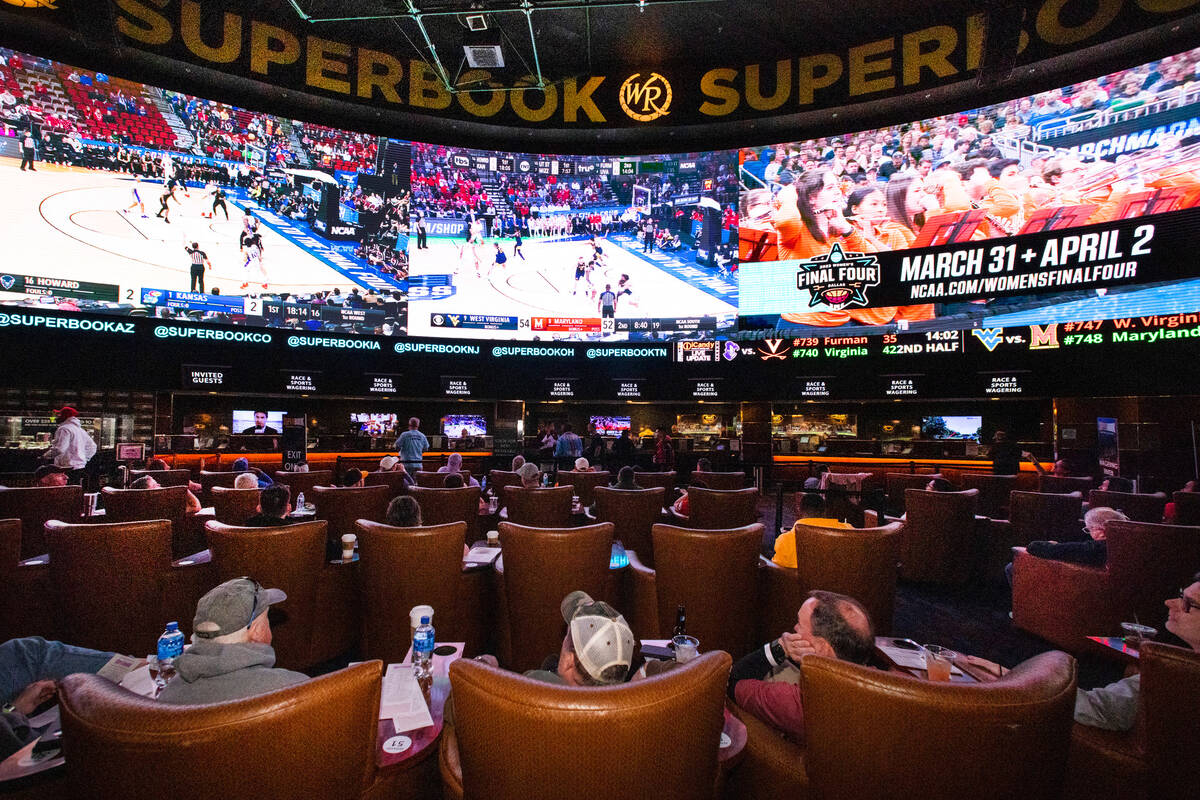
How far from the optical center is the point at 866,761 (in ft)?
4.61

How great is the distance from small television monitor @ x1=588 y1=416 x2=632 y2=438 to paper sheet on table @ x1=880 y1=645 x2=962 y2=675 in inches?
437

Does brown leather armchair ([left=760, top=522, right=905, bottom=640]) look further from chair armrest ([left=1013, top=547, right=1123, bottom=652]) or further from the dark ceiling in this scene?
the dark ceiling

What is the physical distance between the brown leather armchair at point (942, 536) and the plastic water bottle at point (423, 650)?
533 centimetres

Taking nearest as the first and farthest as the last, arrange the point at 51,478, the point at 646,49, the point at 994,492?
the point at 51,478, the point at 994,492, the point at 646,49

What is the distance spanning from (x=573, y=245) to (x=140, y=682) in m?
11.7

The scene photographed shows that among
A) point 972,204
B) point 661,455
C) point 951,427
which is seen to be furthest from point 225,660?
point 951,427

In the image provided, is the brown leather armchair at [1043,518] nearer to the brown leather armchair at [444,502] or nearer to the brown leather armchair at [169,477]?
the brown leather armchair at [444,502]

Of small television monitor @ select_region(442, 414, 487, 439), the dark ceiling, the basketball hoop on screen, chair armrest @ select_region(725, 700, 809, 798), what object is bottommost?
chair armrest @ select_region(725, 700, 809, 798)

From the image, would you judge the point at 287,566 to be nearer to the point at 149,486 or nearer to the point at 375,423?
the point at 149,486

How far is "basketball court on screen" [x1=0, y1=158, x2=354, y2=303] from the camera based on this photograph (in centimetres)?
926

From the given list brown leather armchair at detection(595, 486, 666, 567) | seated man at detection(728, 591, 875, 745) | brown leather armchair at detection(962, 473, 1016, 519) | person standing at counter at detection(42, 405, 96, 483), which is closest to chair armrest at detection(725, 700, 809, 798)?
seated man at detection(728, 591, 875, 745)

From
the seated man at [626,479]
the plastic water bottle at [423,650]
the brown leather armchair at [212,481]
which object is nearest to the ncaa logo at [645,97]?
the seated man at [626,479]

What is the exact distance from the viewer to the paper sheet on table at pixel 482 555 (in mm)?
4040

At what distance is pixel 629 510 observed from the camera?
213 inches
